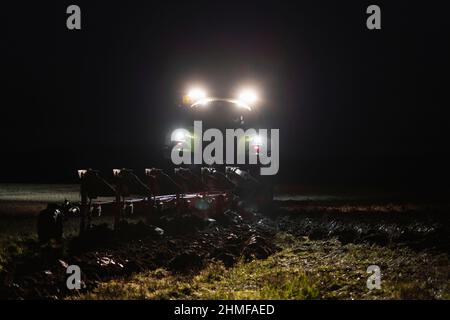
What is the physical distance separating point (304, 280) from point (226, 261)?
6.76 feet

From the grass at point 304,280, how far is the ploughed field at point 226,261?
0.05 ft

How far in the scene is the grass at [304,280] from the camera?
6.40 m

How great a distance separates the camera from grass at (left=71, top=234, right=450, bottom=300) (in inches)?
252

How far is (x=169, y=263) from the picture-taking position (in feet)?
27.1

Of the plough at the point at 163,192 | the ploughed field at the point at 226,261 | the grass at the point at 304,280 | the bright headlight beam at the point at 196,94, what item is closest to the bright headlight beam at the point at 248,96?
the bright headlight beam at the point at 196,94

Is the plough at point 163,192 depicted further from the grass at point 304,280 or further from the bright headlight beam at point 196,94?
the bright headlight beam at point 196,94

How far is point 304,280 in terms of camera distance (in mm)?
6938

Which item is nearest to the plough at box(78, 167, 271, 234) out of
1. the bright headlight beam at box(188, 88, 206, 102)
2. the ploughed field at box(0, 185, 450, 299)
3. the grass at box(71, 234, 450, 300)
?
the ploughed field at box(0, 185, 450, 299)

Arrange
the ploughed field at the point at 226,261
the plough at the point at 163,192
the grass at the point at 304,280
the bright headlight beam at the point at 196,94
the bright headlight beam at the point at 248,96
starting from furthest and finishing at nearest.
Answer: the bright headlight beam at the point at 248,96
the bright headlight beam at the point at 196,94
the plough at the point at 163,192
the ploughed field at the point at 226,261
the grass at the point at 304,280

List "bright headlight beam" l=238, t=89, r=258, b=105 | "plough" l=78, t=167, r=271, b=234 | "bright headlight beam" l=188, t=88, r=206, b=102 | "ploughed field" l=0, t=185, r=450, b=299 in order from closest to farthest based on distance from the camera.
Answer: "ploughed field" l=0, t=185, r=450, b=299 → "plough" l=78, t=167, r=271, b=234 → "bright headlight beam" l=188, t=88, r=206, b=102 → "bright headlight beam" l=238, t=89, r=258, b=105

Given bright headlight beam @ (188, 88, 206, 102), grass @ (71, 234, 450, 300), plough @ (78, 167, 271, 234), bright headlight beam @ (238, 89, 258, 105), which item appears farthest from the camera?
bright headlight beam @ (238, 89, 258, 105)

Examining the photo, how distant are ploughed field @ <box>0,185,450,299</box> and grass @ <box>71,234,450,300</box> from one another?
0.05 feet

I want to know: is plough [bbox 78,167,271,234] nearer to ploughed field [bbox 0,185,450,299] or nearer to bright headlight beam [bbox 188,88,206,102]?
ploughed field [bbox 0,185,450,299]

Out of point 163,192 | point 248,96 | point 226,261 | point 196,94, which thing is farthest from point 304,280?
point 248,96
